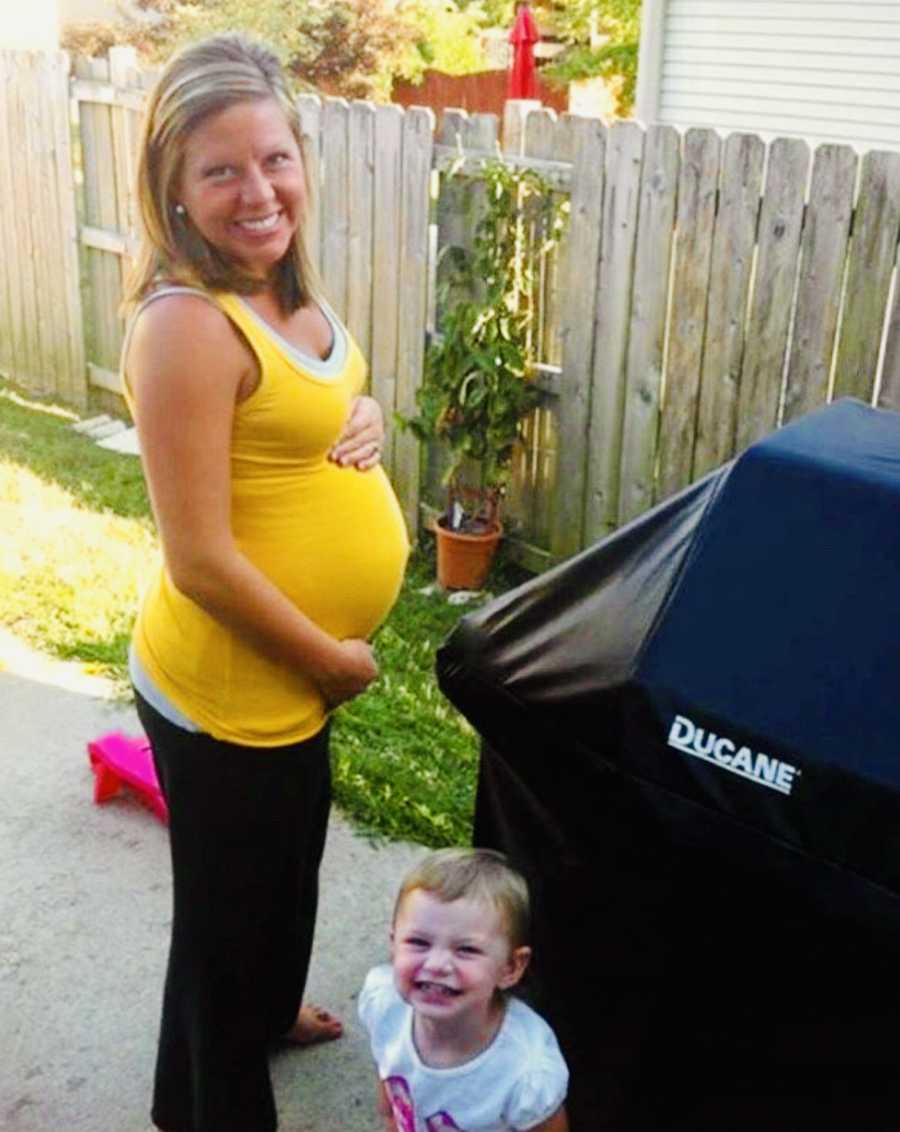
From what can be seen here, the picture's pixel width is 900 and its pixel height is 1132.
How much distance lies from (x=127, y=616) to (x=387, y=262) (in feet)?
6.04

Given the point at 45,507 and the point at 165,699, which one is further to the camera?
the point at 45,507

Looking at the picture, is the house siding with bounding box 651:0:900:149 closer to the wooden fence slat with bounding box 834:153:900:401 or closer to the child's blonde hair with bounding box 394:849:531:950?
the wooden fence slat with bounding box 834:153:900:401

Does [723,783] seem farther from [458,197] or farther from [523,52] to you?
[523,52]

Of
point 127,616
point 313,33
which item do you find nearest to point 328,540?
point 127,616

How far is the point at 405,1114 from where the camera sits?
216cm

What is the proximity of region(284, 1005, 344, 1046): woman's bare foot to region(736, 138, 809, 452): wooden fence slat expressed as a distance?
2.33m

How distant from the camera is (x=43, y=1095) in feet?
9.34

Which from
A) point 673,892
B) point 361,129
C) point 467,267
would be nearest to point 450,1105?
point 673,892

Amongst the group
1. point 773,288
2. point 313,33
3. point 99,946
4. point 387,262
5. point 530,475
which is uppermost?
point 313,33

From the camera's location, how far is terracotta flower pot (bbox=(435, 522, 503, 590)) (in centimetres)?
552

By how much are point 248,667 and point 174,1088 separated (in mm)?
956

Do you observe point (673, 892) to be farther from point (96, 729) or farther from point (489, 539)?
point (489, 539)

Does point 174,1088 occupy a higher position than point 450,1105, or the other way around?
point 450,1105


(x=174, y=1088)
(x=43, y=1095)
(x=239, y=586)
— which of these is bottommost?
(x=43, y=1095)
